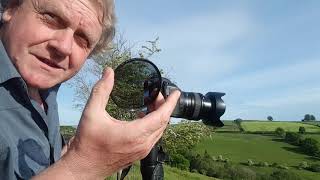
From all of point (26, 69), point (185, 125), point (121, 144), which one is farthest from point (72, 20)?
point (185, 125)

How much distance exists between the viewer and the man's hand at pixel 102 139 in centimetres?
164

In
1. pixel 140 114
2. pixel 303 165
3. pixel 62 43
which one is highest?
pixel 62 43

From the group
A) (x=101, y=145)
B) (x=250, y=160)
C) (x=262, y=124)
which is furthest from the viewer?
(x=262, y=124)

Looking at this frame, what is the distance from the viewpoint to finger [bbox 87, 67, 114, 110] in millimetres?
1663

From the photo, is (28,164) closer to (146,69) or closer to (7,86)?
(7,86)

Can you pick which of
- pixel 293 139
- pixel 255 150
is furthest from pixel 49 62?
pixel 293 139

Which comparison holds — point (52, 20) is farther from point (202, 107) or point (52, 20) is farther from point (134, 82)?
point (202, 107)

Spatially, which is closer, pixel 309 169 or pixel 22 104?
pixel 22 104

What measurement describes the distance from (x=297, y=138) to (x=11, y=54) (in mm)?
93218

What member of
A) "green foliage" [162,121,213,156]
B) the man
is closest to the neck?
the man

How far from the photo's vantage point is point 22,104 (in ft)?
7.63

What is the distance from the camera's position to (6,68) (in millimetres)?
2201

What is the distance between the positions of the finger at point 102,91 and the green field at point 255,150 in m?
70.7

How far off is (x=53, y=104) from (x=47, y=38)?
30.9 inches
